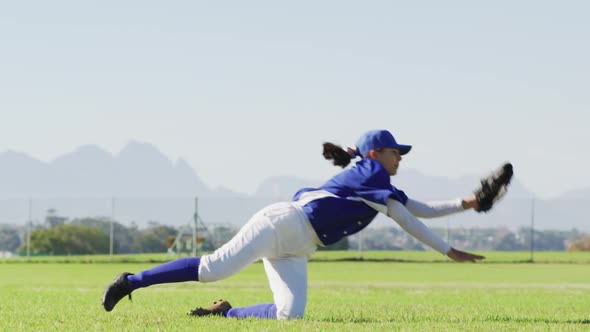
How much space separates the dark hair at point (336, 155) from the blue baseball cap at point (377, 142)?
12 centimetres

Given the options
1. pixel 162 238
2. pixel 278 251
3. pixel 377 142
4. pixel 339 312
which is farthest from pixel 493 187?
pixel 162 238

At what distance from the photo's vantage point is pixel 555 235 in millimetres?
41875

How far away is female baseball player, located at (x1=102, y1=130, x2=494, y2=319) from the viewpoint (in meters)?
7.16

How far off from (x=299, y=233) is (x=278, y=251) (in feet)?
0.68

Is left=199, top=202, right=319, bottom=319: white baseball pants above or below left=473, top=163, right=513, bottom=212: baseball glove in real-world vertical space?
below

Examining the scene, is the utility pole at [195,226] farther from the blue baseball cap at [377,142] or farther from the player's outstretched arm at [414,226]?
the player's outstretched arm at [414,226]

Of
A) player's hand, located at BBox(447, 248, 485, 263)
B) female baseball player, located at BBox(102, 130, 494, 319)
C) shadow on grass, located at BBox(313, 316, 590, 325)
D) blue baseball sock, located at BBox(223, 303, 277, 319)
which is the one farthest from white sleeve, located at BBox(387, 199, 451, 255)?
blue baseball sock, located at BBox(223, 303, 277, 319)

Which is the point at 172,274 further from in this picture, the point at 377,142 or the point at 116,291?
the point at 377,142

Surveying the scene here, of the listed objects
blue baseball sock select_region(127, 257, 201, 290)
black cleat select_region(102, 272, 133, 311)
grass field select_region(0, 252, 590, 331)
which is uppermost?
blue baseball sock select_region(127, 257, 201, 290)

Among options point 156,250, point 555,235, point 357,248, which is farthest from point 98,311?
point 555,235

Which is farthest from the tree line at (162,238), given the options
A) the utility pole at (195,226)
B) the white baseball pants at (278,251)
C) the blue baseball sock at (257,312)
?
the white baseball pants at (278,251)

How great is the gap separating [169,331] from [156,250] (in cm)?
3338

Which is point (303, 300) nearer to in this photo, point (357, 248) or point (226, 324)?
point (226, 324)

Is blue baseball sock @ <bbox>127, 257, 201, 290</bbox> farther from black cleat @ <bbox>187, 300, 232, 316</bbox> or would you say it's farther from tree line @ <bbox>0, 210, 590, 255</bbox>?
tree line @ <bbox>0, 210, 590, 255</bbox>
